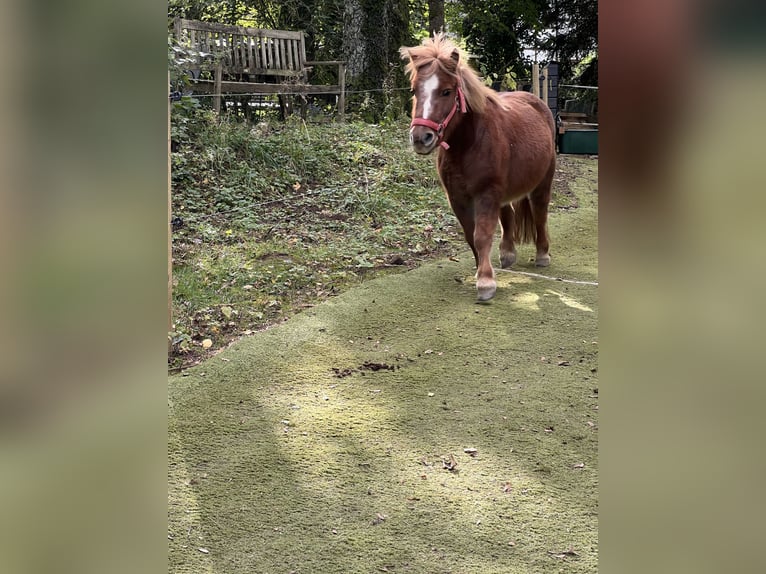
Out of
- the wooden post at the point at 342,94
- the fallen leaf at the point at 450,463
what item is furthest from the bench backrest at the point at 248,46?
the fallen leaf at the point at 450,463

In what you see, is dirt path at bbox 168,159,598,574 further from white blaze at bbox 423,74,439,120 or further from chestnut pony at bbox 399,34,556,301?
white blaze at bbox 423,74,439,120

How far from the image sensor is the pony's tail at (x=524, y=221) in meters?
5.20

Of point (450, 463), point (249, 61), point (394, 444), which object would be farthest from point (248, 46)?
point (450, 463)

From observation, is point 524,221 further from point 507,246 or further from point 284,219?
point 284,219

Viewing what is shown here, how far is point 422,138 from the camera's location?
3973 millimetres

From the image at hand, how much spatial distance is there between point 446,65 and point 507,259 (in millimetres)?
1704

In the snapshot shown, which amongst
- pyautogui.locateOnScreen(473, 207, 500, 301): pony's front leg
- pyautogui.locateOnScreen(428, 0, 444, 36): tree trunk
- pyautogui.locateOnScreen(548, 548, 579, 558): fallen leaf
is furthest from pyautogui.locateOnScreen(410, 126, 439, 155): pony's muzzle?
pyautogui.locateOnScreen(428, 0, 444, 36): tree trunk

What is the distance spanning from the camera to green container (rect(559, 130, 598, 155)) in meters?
11.7

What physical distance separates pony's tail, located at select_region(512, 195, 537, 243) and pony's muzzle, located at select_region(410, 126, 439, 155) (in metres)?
1.37
